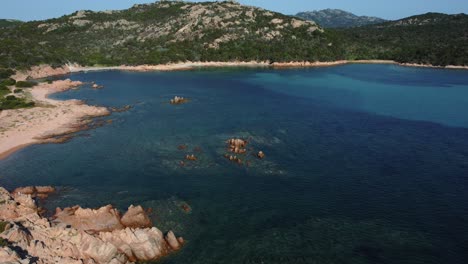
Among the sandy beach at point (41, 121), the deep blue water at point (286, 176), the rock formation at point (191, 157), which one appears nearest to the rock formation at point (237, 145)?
the deep blue water at point (286, 176)

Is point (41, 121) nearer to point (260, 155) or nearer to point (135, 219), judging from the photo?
point (260, 155)

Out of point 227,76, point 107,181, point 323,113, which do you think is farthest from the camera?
point 227,76

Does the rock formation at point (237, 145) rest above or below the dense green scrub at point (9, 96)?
below

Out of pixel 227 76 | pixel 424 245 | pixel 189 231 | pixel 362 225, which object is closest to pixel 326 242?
pixel 362 225

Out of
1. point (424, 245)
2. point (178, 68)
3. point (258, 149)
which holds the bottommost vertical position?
point (424, 245)

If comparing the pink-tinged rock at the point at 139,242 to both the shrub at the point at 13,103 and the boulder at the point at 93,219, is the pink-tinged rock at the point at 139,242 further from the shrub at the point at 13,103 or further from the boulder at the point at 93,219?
the shrub at the point at 13,103

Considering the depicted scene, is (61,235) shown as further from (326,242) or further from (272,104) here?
(272,104)
